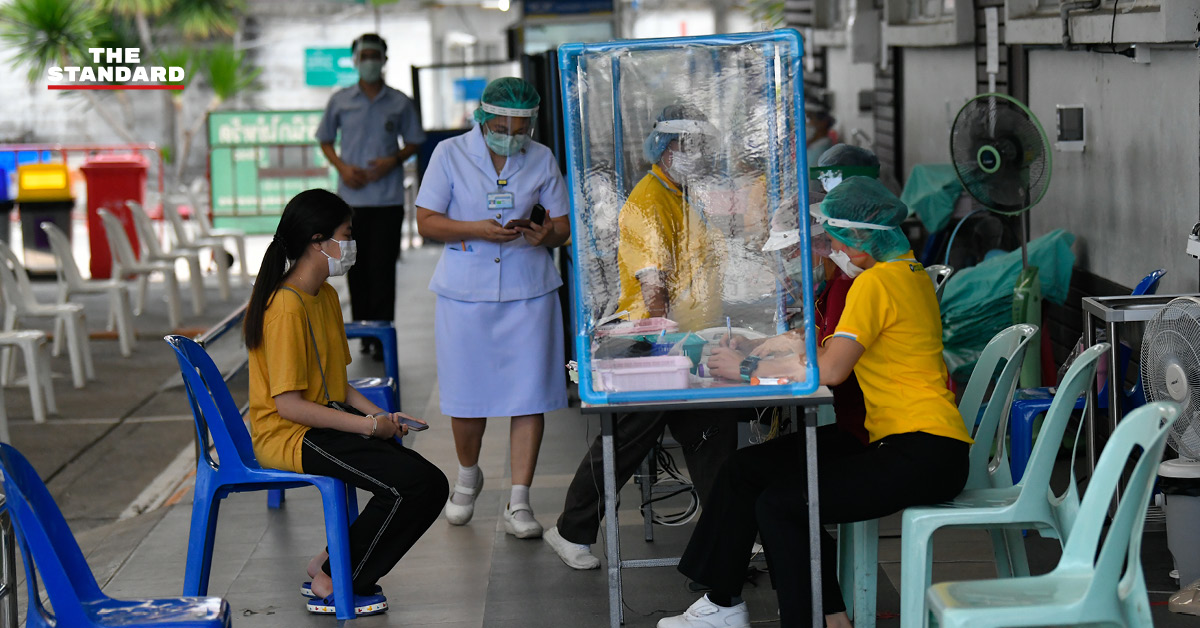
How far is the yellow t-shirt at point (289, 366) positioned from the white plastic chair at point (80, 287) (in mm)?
5198

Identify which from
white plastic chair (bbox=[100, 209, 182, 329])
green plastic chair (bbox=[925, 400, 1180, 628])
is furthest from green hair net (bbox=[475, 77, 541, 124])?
white plastic chair (bbox=[100, 209, 182, 329])

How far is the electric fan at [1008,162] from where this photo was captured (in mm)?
4953

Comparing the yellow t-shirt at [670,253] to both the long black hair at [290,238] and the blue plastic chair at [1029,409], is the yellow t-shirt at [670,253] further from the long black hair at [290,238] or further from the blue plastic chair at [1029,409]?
the blue plastic chair at [1029,409]

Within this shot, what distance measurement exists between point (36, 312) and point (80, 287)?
0.99 meters

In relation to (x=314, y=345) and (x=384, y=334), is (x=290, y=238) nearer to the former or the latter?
(x=314, y=345)

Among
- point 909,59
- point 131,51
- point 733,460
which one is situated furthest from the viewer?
point 131,51

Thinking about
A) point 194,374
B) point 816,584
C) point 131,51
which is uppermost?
point 131,51

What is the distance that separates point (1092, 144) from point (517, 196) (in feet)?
8.67

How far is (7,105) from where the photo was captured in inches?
717

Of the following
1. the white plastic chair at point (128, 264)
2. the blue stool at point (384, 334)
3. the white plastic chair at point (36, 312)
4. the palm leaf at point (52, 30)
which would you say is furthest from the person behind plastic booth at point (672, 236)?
the palm leaf at point (52, 30)

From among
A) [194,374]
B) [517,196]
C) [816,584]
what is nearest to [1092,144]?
[517,196]

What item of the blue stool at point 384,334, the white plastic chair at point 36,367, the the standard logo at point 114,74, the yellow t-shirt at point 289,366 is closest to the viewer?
the yellow t-shirt at point 289,366

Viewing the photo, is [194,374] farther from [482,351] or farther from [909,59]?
[909,59]

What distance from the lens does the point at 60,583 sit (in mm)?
2648
